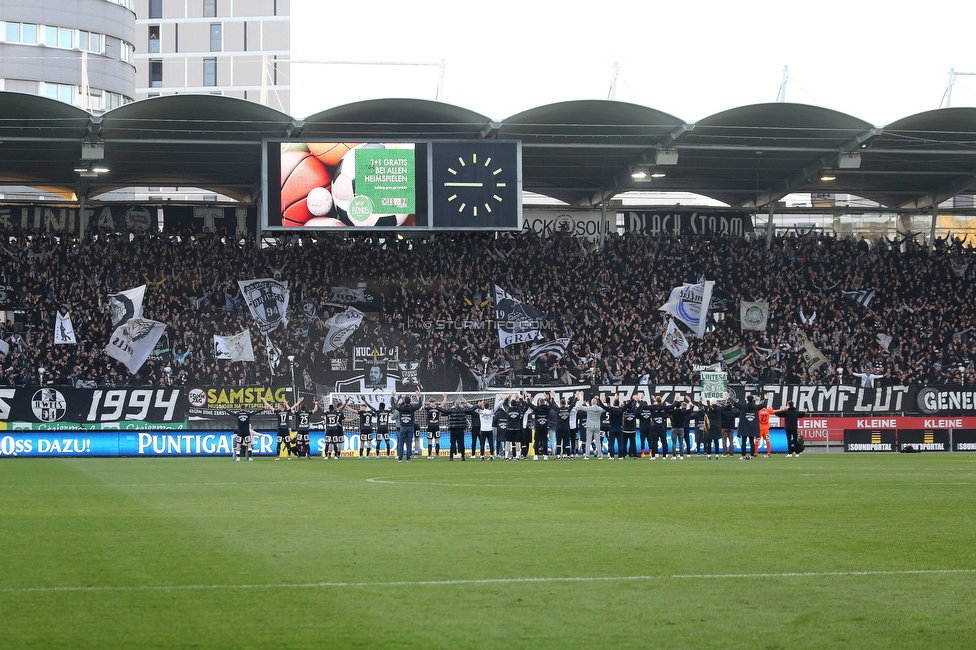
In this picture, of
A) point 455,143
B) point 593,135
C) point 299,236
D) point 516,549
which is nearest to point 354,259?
point 299,236

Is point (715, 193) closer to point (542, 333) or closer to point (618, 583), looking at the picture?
point (542, 333)

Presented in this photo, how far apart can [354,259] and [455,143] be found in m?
7.44

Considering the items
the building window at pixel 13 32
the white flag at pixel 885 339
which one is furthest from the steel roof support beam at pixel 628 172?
the building window at pixel 13 32

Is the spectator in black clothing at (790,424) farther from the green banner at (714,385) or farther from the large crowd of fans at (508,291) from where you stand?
the large crowd of fans at (508,291)

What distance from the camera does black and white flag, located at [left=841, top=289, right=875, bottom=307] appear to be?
45.7m

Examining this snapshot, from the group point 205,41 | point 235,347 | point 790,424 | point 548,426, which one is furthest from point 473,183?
point 205,41

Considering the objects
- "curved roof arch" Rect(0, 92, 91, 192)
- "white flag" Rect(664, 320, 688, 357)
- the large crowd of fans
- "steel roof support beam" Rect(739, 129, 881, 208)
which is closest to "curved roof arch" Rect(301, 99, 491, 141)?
the large crowd of fans

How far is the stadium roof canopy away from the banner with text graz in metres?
8.59

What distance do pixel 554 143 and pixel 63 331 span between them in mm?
18815

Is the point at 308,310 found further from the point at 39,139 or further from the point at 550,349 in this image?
the point at 39,139

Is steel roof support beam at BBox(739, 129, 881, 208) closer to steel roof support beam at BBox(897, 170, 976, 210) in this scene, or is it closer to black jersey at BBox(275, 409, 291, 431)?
steel roof support beam at BBox(897, 170, 976, 210)

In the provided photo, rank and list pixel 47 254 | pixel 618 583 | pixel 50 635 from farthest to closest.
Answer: pixel 47 254
pixel 618 583
pixel 50 635

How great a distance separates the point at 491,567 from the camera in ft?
31.5

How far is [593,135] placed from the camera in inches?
1618
